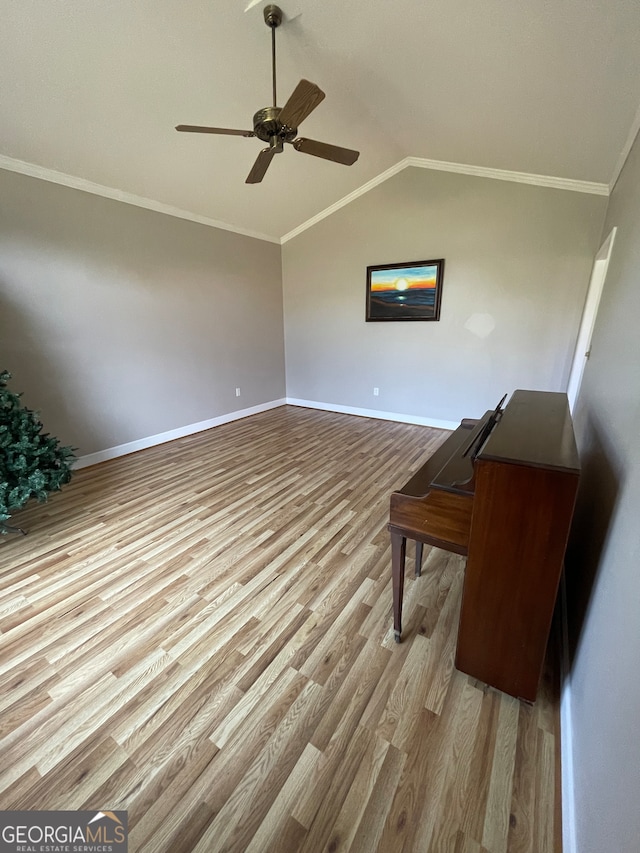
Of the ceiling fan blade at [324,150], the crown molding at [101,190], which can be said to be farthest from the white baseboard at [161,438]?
the ceiling fan blade at [324,150]

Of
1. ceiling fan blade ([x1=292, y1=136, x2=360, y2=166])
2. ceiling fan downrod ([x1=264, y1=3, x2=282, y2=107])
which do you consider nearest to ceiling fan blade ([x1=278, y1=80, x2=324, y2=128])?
ceiling fan blade ([x1=292, y1=136, x2=360, y2=166])

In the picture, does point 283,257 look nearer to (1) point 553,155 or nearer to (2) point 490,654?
(1) point 553,155

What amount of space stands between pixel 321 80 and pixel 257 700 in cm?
380

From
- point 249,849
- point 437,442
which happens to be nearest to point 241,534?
point 249,849

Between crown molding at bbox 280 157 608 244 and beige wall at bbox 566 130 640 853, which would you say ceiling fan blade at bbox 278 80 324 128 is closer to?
beige wall at bbox 566 130 640 853

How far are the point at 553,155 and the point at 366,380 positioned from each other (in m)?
2.92

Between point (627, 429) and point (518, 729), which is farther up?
point (627, 429)

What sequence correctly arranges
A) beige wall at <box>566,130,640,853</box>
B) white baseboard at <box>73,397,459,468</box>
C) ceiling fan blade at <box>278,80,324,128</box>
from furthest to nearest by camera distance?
white baseboard at <box>73,397,459,468</box>
ceiling fan blade at <box>278,80,324,128</box>
beige wall at <box>566,130,640,853</box>

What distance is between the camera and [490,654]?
1.22m

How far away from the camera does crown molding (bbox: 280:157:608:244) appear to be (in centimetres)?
305

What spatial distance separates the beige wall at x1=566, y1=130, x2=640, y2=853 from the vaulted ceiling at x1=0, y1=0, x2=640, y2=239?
31.6 inches

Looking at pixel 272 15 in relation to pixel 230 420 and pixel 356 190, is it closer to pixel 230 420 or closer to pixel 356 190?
pixel 356 190

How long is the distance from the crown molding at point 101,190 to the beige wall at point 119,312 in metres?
0.05

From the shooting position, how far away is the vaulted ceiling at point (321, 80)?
1689 millimetres
